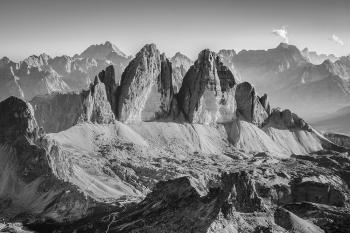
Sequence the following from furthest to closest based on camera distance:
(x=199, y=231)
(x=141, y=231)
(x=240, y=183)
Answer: (x=240, y=183)
(x=141, y=231)
(x=199, y=231)

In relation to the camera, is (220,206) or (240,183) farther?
(240,183)

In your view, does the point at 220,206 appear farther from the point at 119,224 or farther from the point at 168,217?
the point at 119,224

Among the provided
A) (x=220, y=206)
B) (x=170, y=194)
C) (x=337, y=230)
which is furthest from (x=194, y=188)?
(x=337, y=230)

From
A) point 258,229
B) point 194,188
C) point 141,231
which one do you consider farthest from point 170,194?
point 258,229

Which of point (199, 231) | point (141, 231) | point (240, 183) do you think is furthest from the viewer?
point (240, 183)

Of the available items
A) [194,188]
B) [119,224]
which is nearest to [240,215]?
[194,188]

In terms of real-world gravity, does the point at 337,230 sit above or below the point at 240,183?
below

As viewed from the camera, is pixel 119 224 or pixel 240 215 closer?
pixel 240 215

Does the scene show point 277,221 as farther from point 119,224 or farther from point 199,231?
point 119,224
